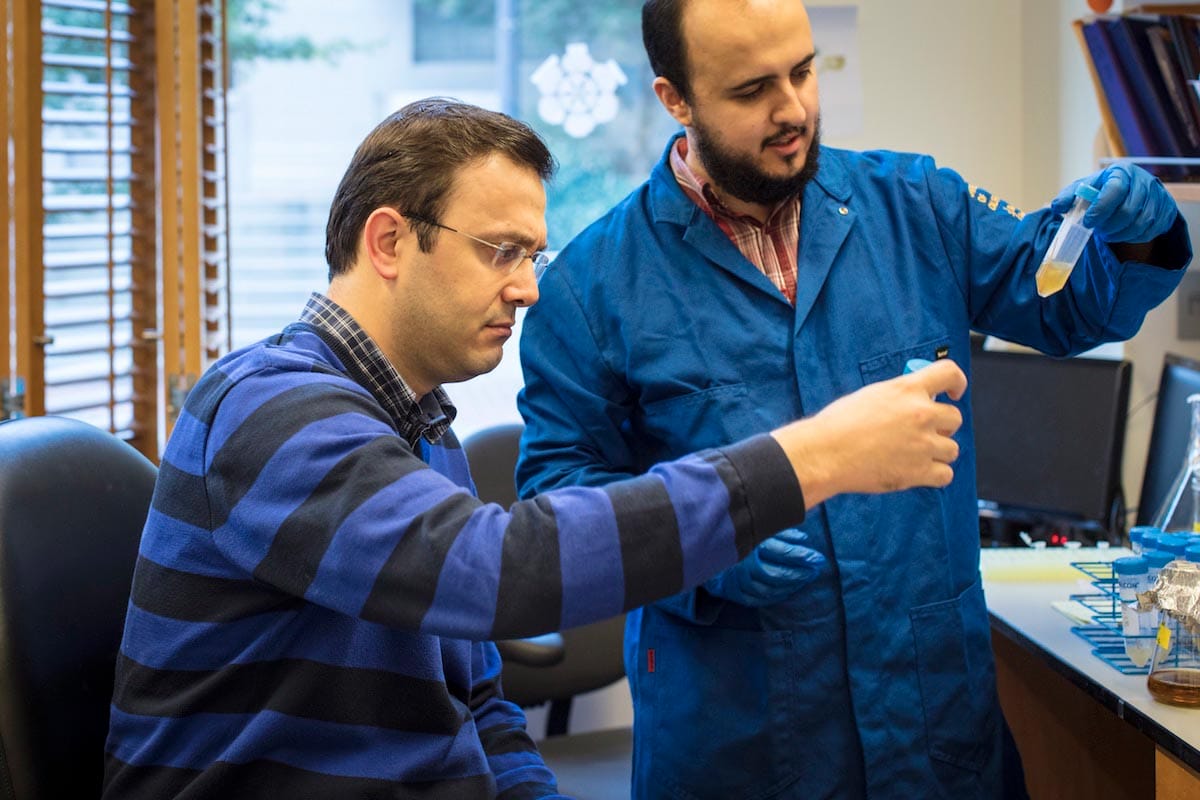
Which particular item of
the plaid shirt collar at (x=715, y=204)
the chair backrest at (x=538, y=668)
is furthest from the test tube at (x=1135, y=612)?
the chair backrest at (x=538, y=668)

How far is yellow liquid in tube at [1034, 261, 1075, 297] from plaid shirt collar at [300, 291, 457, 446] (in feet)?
2.42

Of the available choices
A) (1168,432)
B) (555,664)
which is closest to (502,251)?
(555,664)

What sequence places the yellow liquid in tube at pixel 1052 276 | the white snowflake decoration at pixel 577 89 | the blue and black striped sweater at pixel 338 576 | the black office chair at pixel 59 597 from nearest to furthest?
the blue and black striped sweater at pixel 338 576
the black office chair at pixel 59 597
the yellow liquid in tube at pixel 1052 276
the white snowflake decoration at pixel 577 89

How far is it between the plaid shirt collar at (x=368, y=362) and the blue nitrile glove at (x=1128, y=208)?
0.78 meters

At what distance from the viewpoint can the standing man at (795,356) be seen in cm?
150

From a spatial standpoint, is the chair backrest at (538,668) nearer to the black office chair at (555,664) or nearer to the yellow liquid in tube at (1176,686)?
the black office chair at (555,664)

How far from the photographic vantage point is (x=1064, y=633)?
1.73 m

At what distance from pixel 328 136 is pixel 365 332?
7.62 ft

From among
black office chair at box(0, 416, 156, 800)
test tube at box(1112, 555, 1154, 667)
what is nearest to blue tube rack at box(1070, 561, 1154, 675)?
test tube at box(1112, 555, 1154, 667)

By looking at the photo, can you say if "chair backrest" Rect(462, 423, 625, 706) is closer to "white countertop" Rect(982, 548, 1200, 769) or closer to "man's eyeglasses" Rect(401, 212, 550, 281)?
"white countertop" Rect(982, 548, 1200, 769)

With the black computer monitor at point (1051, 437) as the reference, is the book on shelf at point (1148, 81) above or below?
above

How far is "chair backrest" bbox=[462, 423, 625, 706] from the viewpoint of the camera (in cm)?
261

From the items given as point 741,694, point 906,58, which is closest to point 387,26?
point 906,58

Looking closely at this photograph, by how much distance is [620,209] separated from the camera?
167 cm
